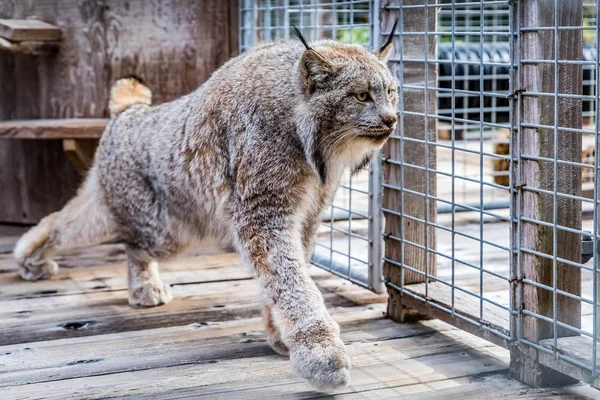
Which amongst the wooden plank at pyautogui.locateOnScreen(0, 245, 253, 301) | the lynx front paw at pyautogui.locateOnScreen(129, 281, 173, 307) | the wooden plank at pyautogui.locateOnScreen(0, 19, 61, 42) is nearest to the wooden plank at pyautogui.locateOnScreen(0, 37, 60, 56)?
the wooden plank at pyautogui.locateOnScreen(0, 19, 61, 42)

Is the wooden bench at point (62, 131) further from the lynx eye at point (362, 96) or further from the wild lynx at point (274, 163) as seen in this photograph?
the lynx eye at point (362, 96)

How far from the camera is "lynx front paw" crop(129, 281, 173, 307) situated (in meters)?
3.48

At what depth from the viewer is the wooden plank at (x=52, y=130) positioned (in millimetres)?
4324

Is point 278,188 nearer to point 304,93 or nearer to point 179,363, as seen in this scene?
point 304,93

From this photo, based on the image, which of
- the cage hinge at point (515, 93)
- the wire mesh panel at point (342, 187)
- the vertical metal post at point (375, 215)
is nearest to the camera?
the cage hinge at point (515, 93)

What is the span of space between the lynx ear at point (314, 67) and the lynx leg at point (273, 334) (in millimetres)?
762

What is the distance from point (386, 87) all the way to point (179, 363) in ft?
3.55

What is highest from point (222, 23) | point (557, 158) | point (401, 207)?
point (222, 23)

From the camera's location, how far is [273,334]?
293 centimetres

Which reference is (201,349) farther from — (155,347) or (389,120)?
(389,120)

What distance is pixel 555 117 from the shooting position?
2395mm

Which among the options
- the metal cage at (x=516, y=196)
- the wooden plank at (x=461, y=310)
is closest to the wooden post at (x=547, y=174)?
the metal cage at (x=516, y=196)

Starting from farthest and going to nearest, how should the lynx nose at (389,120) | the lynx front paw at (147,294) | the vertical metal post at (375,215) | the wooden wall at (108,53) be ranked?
the wooden wall at (108,53) < the lynx front paw at (147,294) < the vertical metal post at (375,215) < the lynx nose at (389,120)

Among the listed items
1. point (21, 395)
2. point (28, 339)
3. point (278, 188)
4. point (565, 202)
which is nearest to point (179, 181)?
point (278, 188)
